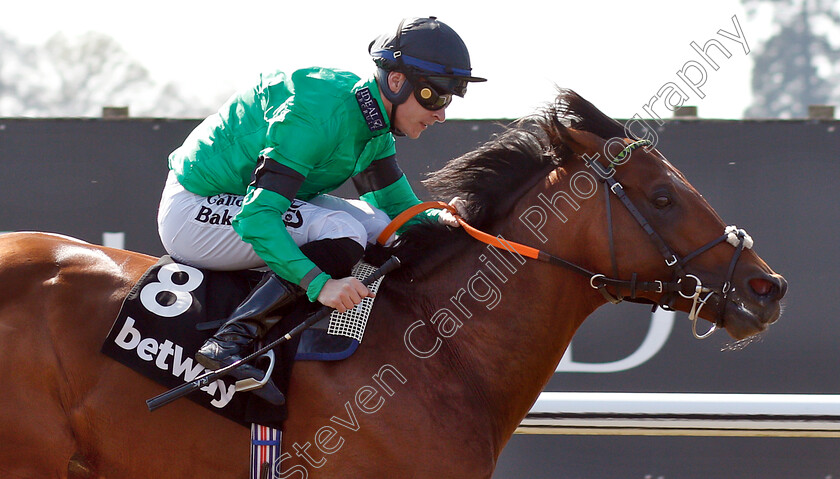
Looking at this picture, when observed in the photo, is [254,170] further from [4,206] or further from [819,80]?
[819,80]

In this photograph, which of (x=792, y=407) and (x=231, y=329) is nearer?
(x=231, y=329)

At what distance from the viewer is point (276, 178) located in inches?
104

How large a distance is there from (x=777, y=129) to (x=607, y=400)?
2.05 meters

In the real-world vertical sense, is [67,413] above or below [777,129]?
below

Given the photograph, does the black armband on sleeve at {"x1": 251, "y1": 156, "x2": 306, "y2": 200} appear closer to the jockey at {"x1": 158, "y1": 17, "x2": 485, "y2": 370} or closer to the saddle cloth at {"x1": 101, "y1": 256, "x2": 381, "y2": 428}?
the jockey at {"x1": 158, "y1": 17, "x2": 485, "y2": 370}

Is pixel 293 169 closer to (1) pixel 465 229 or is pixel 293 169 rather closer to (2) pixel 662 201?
(1) pixel 465 229

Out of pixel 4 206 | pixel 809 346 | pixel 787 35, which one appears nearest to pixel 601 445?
pixel 809 346

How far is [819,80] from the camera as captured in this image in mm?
23969

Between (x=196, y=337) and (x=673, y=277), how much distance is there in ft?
5.44

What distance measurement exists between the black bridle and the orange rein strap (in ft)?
0.19

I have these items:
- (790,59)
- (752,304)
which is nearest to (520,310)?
(752,304)

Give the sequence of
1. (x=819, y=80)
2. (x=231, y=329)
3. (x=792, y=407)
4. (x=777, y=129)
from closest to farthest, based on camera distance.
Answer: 1. (x=231, y=329)
2. (x=792, y=407)
3. (x=777, y=129)
4. (x=819, y=80)

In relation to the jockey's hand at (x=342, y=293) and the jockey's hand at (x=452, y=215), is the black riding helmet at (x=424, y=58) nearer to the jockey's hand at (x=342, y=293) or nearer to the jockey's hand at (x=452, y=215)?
the jockey's hand at (x=452, y=215)

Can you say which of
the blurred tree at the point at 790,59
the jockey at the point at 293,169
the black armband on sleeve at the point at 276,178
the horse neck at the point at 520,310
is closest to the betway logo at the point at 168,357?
the jockey at the point at 293,169
